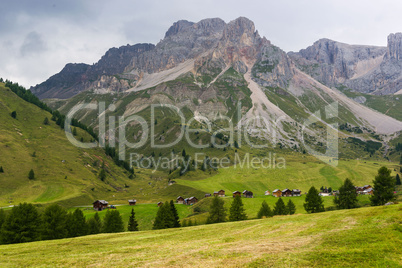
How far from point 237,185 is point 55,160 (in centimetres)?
12370

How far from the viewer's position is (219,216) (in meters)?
77.2

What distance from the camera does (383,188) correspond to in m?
65.9

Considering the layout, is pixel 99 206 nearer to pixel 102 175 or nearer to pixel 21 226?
pixel 102 175

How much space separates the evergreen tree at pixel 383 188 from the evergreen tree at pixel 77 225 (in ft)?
Result: 253

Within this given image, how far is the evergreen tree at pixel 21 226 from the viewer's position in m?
54.5

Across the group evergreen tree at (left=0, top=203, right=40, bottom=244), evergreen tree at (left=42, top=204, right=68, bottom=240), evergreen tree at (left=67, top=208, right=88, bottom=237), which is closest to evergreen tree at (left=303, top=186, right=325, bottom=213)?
evergreen tree at (left=67, top=208, right=88, bottom=237)

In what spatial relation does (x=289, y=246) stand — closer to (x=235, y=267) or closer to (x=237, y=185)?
(x=235, y=267)

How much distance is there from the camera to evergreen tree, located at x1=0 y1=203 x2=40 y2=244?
179 feet

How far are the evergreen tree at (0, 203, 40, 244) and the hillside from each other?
→ 70929 millimetres

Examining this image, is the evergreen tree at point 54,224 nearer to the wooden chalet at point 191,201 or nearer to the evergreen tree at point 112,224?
the evergreen tree at point 112,224

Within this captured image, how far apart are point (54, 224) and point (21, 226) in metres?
6.41

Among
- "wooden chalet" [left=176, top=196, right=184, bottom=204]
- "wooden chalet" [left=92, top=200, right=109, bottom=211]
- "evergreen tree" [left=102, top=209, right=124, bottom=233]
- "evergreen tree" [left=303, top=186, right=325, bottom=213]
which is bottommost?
"wooden chalet" [left=176, top=196, right=184, bottom=204]

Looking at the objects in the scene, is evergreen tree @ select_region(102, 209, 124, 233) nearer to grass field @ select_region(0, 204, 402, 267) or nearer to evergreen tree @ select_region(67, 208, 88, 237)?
evergreen tree @ select_region(67, 208, 88, 237)

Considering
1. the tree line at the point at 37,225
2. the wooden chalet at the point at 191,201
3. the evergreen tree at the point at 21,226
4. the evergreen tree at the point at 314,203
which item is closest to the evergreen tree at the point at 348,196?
the evergreen tree at the point at 314,203
